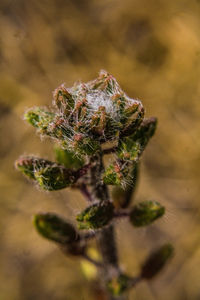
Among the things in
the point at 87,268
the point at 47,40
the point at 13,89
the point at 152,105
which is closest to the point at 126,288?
the point at 87,268

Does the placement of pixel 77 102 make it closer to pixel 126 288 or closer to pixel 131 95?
pixel 126 288

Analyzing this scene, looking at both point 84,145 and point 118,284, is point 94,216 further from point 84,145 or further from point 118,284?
point 118,284

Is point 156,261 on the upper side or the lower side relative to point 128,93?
lower

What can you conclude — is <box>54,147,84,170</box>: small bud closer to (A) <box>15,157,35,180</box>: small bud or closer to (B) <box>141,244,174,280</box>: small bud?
(A) <box>15,157,35,180</box>: small bud

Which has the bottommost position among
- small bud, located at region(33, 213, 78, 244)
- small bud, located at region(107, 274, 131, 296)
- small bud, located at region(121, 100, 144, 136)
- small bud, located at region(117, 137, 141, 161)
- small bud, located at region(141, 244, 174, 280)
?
small bud, located at region(107, 274, 131, 296)

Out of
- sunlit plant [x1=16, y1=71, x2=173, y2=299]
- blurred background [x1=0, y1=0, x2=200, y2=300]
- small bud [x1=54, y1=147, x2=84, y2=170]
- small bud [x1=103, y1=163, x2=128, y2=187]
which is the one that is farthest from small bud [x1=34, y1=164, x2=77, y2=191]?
blurred background [x1=0, y1=0, x2=200, y2=300]

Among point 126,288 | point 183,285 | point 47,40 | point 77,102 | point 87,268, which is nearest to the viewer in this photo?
point 77,102

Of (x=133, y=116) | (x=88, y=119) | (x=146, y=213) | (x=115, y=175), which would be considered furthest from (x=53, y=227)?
(x=133, y=116)
